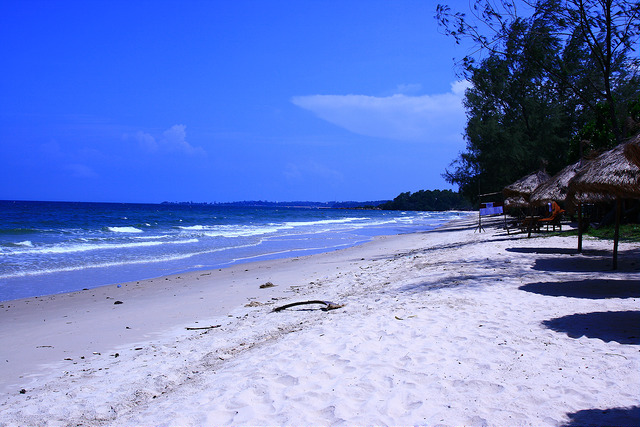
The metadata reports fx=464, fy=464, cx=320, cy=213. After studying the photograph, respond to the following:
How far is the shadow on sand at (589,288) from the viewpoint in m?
6.39

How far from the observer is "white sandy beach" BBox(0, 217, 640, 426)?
327 centimetres

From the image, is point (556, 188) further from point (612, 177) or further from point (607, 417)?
point (607, 417)

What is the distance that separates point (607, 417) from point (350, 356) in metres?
2.06

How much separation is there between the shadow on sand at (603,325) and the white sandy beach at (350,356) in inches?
1.1

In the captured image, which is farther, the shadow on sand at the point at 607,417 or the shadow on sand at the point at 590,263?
the shadow on sand at the point at 590,263

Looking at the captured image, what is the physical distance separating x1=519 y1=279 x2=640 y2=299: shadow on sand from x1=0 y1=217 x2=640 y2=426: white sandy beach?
40 mm

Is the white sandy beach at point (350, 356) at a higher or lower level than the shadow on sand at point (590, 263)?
lower

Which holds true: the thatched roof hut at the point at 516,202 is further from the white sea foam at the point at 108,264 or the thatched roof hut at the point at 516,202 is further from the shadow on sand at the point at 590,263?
the white sea foam at the point at 108,264

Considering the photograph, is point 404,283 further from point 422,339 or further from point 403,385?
point 403,385

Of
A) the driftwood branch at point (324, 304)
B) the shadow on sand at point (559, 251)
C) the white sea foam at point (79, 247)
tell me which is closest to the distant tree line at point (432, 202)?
the white sea foam at point (79, 247)

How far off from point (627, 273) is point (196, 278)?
892cm

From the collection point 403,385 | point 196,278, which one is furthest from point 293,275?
point 403,385

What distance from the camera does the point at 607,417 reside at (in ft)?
9.55

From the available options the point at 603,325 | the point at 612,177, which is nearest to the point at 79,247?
the point at 612,177
